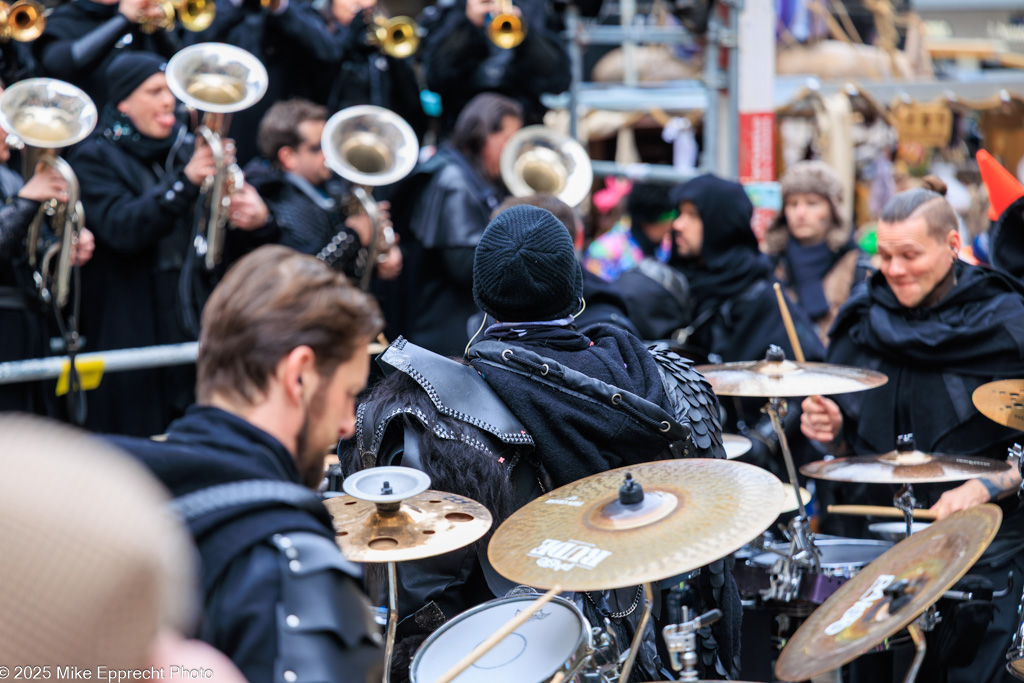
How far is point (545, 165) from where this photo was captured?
248 inches

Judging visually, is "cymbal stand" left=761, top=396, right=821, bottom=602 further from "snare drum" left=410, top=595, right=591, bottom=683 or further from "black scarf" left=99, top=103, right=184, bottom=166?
"black scarf" left=99, top=103, right=184, bottom=166

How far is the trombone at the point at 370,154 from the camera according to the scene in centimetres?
575

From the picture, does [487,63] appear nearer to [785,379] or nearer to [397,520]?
[785,379]

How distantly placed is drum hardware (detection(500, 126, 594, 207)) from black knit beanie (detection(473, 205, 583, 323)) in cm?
312

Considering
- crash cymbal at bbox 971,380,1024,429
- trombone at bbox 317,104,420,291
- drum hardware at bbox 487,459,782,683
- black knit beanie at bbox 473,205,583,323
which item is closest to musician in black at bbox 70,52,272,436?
trombone at bbox 317,104,420,291

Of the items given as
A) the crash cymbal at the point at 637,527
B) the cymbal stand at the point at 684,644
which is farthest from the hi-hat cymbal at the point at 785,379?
the crash cymbal at the point at 637,527

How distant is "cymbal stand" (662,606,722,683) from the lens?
117 inches

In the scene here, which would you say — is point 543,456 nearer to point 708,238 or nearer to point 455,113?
point 708,238

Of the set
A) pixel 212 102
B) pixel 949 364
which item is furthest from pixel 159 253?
pixel 949 364

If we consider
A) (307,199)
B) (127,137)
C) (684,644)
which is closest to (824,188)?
(307,199)

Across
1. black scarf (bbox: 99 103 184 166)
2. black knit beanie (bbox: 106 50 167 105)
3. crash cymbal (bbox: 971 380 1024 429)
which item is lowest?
crash cymbal (bbox: 971 380 1024 429)

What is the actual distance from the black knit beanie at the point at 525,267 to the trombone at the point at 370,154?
2.91 m

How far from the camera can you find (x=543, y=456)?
2.81 m

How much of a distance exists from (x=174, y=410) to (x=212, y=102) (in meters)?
1.53
